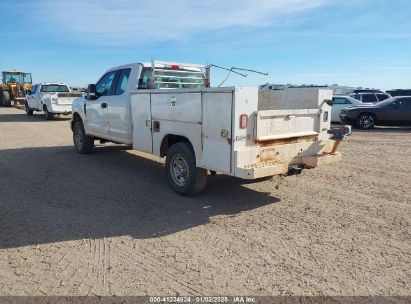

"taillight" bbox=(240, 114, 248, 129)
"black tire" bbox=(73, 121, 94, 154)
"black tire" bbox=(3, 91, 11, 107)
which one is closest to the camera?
"taillight" bbox=(240, 114, 248, 129)

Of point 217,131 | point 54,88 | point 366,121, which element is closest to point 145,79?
point 217,131

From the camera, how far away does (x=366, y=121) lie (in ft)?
53.8

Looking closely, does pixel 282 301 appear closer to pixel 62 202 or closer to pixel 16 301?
pixel 16 301

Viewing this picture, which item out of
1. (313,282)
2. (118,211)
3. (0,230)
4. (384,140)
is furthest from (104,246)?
(384,140)

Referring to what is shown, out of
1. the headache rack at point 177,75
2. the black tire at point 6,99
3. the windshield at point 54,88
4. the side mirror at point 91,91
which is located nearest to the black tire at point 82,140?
the side mirror at point 91,91

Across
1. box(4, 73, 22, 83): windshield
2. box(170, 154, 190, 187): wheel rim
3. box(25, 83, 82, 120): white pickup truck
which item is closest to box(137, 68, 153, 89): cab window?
box(170, 154, 190, 187): wheel rim

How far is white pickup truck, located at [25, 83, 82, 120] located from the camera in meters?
19.4

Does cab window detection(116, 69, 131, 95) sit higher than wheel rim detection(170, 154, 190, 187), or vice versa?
cab window detection(116, 69, 131, 95)

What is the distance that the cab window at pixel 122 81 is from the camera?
24.5 ft

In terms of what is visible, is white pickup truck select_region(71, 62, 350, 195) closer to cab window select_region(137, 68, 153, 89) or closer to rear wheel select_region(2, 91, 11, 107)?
cab window select_region(137, 68, 153, 89)

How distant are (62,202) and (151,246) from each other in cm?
223

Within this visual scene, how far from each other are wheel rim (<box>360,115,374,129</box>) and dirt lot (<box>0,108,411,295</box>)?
950 cm

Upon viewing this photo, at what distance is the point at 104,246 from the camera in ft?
13.6

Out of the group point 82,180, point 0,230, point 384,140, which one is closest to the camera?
point 0,230
